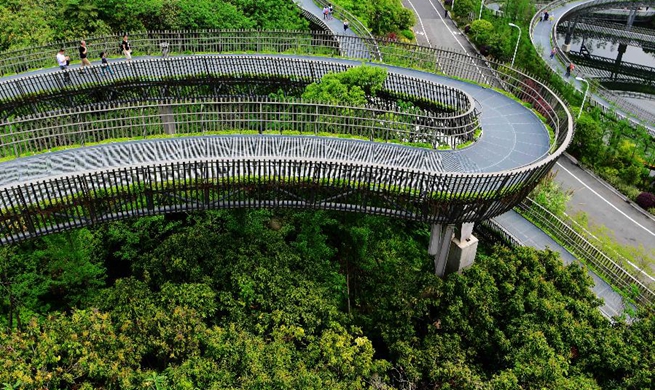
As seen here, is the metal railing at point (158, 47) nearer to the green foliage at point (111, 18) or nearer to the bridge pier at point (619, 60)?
the green foliage at point (111, 18)

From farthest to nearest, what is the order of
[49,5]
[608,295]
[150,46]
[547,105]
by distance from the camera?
[49,5], [150,46], [547,105], [608,295]

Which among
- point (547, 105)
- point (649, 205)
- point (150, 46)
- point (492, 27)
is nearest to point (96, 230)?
point (150, 46)

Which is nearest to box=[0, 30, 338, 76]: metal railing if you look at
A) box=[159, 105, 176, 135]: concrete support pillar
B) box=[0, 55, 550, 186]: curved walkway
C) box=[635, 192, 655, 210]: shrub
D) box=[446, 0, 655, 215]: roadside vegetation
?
box=[0, 55, 550, 186]: curved walkway

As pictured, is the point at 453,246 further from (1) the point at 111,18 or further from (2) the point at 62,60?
(1) the point at 111,18

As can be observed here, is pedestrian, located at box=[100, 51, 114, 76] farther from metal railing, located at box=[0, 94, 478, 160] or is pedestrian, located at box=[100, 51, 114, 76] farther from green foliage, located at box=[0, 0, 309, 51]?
green foliage, located at box=[0, 0, 309, 51]

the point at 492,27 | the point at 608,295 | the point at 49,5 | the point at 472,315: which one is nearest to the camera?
the point at 472,315

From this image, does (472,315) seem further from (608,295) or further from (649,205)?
(649,205)

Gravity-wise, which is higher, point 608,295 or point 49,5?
point 49,5

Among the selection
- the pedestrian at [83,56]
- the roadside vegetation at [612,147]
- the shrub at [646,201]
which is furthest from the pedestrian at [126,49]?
the shrub at [646,201]
